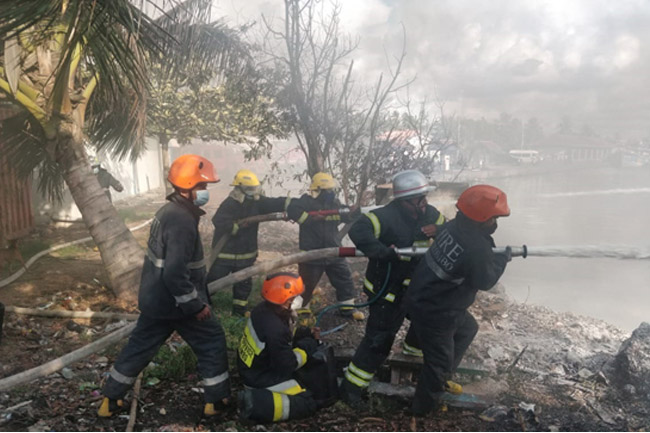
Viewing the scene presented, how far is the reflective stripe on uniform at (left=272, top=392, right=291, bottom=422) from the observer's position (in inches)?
125

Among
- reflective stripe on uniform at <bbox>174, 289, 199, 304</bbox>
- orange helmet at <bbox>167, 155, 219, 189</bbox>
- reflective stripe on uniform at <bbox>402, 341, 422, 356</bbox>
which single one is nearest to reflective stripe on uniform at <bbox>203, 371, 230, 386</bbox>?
reflective stripe on uniform at <bbox>174, 289, 199, 304</bbox>

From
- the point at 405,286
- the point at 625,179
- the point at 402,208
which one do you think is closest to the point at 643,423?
the point at 405,286

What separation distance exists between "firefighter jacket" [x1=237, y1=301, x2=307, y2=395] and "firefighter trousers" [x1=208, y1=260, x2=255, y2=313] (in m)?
1.96

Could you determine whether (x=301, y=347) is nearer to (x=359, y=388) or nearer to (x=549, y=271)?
(x=359, y=388)

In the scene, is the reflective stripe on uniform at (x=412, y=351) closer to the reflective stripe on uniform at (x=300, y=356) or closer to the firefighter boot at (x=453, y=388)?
the firefighter boot at (x=453, y=388)

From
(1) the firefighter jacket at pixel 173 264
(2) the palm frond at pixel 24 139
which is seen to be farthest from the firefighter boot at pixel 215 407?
(2) the palm frond at pixel 24 139

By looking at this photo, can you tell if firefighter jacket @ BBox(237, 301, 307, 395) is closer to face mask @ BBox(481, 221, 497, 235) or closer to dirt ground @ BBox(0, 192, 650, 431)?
dirt ground @ BBox(0, 192, 650, 431)

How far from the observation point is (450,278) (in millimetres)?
3252

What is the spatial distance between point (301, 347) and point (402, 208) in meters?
1.33

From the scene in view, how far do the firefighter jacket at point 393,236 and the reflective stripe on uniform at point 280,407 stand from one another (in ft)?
3.55

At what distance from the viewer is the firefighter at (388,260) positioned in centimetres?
359

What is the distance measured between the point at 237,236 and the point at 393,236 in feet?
7.38

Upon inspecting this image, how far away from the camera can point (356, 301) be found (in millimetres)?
6207

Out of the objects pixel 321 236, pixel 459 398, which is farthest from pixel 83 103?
pixel 459 398
